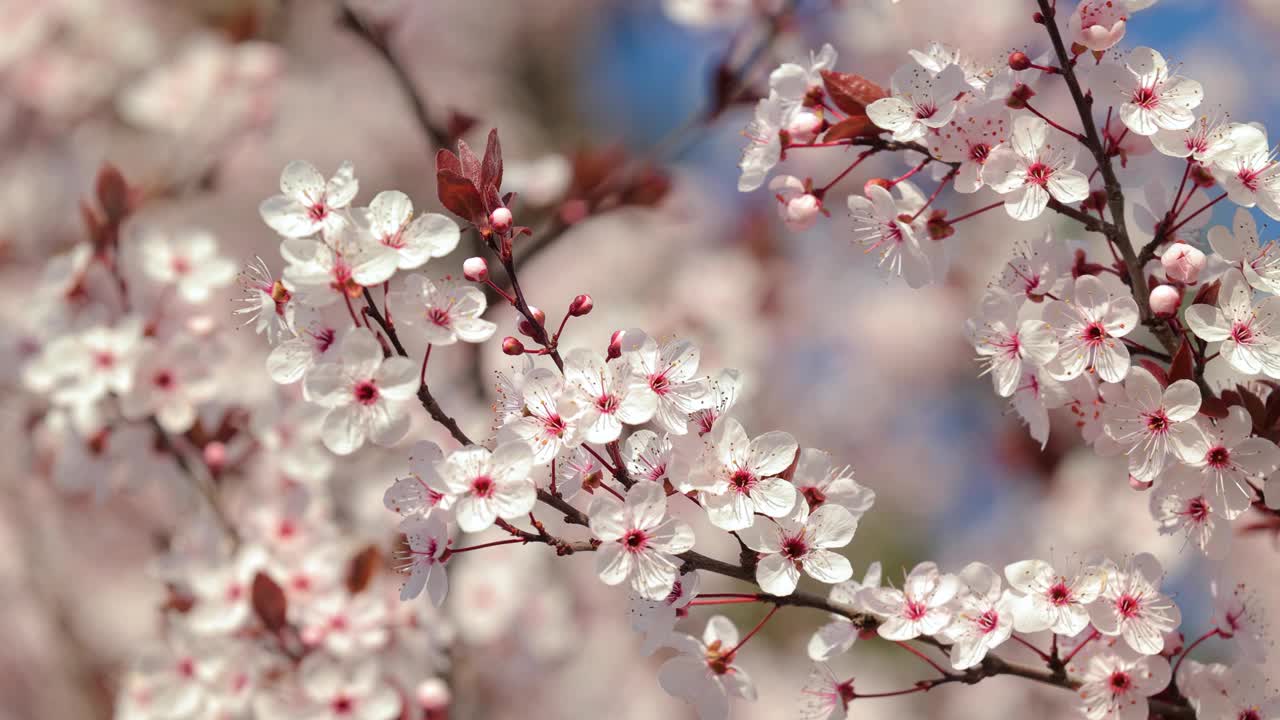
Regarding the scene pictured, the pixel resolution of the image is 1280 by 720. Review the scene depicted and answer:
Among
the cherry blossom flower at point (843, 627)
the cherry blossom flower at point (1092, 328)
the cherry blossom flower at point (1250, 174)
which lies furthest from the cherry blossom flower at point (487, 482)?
the cherry blossom flower at point (1250, 174)

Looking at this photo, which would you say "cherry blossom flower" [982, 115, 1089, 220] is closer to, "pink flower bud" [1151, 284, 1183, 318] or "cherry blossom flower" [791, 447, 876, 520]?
"pink flower bud" [1151, 284, 1183, 318]

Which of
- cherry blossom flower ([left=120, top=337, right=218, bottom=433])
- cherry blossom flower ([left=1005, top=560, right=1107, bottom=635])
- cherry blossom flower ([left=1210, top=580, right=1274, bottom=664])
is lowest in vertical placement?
cherry blossom flower ([left=120, top=337, right=218, bottom=433])

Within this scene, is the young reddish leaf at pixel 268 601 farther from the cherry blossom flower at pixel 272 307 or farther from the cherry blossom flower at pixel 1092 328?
the cherry blossom flower at pixel 1092 328

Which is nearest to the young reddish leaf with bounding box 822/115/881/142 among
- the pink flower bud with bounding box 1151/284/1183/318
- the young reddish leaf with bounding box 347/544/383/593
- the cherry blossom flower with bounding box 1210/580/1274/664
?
the pink flower bud with bounding box 1151/284/1183/318

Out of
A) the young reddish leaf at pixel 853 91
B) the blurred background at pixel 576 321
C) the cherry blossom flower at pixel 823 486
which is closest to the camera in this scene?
the cherry blossom flower at pixel 823 486

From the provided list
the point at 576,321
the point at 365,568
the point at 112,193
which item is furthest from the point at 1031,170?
the point at 576,321
